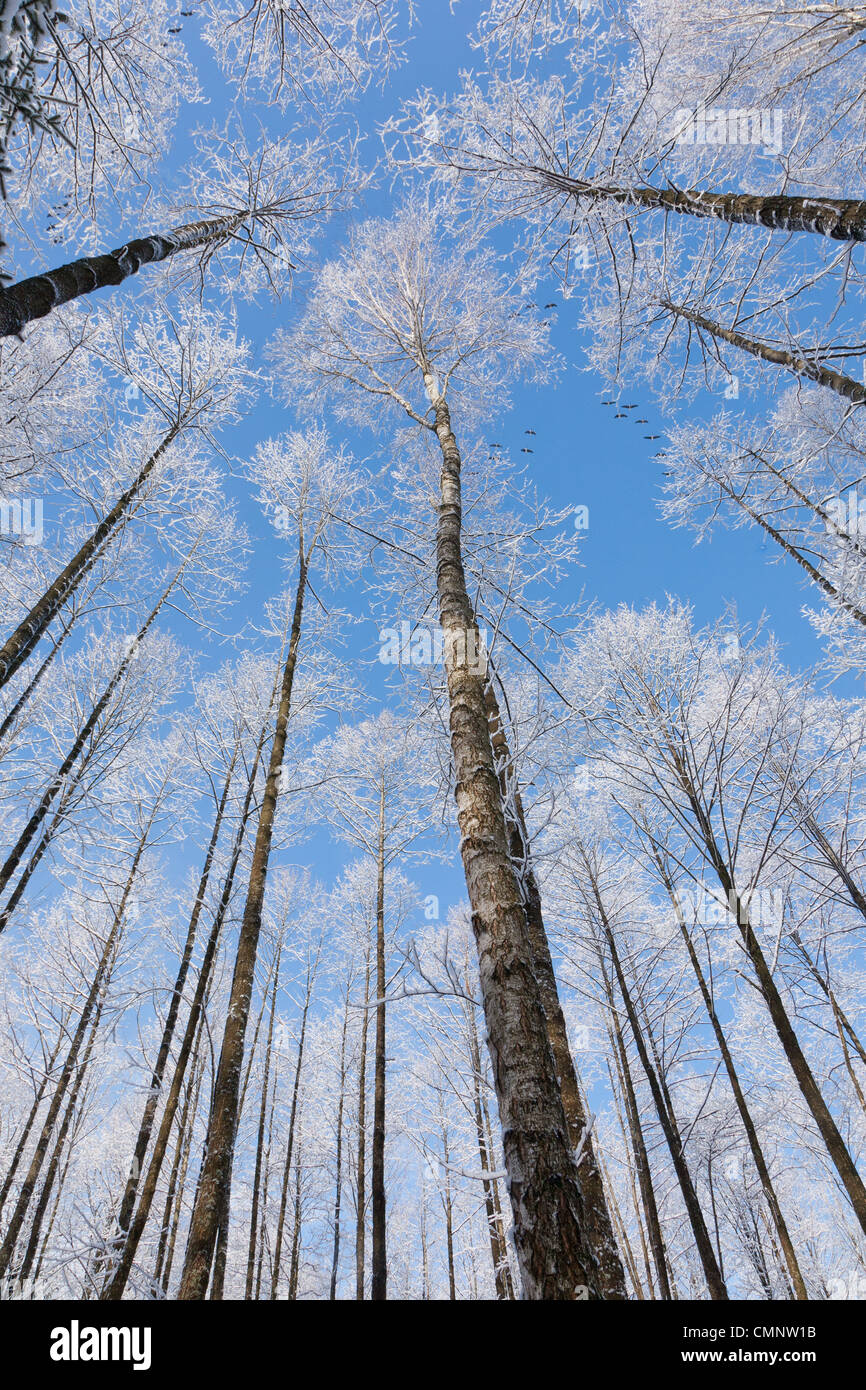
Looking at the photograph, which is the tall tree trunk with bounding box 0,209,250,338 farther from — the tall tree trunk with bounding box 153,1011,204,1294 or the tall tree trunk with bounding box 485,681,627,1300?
the tall tree trunk with bounding box 153,1011,204,1294

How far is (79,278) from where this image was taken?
9.64 ft

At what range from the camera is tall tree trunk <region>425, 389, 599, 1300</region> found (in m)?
1.50

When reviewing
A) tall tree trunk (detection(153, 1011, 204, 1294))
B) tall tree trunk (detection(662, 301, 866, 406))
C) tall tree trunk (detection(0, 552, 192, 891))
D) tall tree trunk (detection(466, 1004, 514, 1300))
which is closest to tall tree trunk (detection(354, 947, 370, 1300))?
tall tree trunk (detection(466, 1004, 514, 1300))

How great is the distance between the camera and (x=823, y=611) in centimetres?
798

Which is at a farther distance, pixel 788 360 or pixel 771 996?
pixel 788 360

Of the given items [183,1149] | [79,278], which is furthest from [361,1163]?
[79,278]

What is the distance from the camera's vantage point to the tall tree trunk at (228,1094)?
12.4ft

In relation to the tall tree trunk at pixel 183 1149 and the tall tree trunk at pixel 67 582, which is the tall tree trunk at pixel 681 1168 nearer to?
→ the tall tree trunk at pixel 183 1149

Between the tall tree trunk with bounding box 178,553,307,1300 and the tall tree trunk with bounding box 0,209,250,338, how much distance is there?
418 centimetres

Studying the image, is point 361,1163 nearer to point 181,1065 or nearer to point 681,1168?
point 181,1065

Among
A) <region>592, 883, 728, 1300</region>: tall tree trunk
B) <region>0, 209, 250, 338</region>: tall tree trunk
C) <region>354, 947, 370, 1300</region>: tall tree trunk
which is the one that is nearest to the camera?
<region>0, 209, 250, 338</region>: tall tree trunk

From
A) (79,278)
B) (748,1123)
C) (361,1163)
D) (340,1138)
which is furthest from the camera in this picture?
(340,1138)

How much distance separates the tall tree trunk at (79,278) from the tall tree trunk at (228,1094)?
13.7 ft

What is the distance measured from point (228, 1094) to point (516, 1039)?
142 inches
